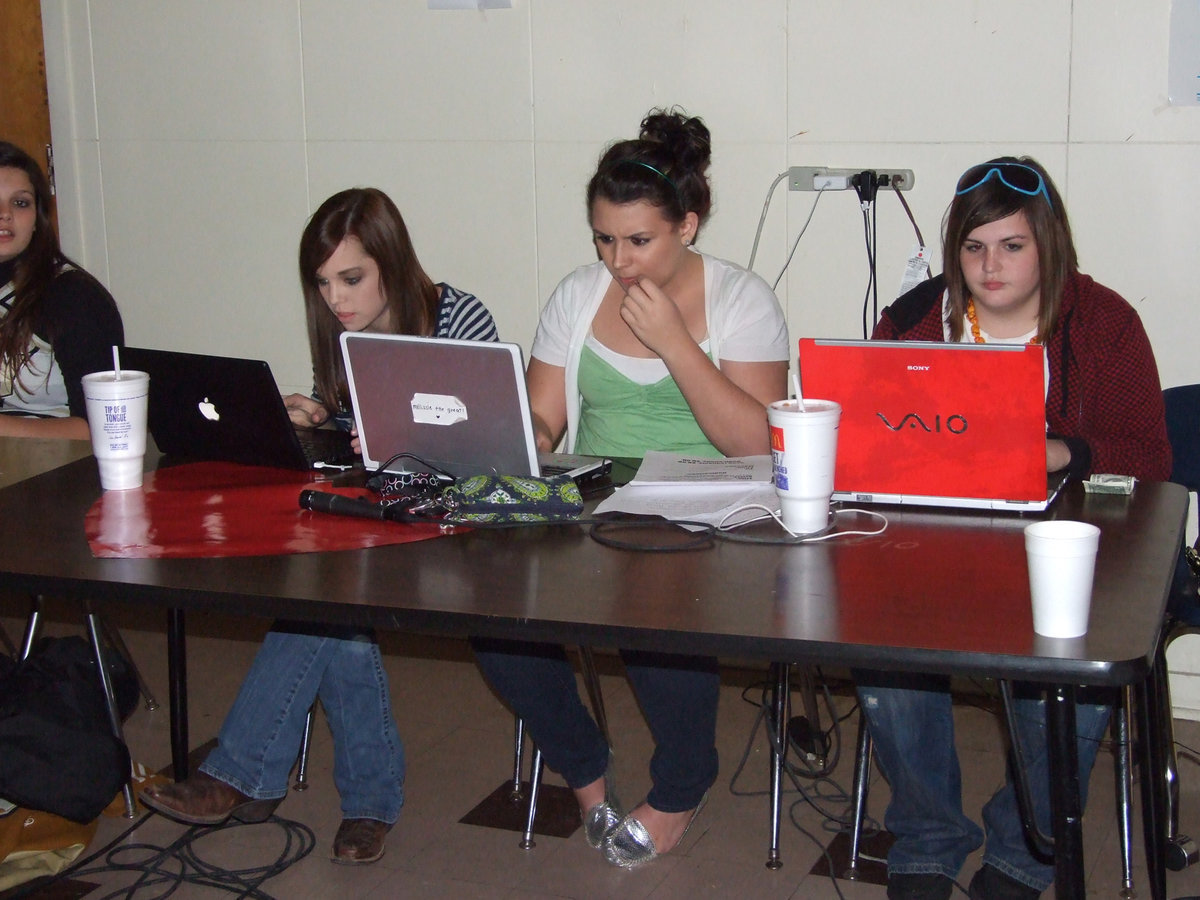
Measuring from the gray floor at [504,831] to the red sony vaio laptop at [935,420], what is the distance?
2.41 feet

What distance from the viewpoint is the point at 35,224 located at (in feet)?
9.12

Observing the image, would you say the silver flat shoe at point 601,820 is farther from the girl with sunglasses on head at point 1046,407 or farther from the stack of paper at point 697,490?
the stack of paper at point 697,490

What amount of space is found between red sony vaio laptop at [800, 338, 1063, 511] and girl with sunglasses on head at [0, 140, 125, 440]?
165cm

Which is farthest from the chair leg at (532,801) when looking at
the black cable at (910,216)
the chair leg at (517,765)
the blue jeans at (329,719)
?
the black cable at (910,216)

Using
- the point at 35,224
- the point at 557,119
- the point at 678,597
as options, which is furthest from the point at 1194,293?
the point at 35,224

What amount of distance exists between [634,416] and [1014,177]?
0.77 m

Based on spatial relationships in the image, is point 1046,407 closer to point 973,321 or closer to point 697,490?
point 973,321

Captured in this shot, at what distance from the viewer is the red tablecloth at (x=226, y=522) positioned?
1.61m

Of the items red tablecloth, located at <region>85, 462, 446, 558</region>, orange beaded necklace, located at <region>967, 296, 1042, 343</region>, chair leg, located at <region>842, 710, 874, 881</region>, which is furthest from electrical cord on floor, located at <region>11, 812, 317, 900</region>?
orange beaded necklace, located at <region>967, 296, 1042, 343</region>

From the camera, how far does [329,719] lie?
2.24m

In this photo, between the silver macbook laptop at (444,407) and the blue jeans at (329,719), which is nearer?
the silver macbook laptop at (444,407)

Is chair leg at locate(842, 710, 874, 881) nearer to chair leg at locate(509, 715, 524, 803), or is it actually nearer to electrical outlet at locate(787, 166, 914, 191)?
chair leg at locate(509, 715, 524, 803)

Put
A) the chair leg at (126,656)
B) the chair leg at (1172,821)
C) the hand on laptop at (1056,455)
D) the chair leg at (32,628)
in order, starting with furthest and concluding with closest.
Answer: the chair leg at (126,656) → the chair leg at (32,628) → the chair leg at (1172,821) → the hand on laptop at (1056,455)

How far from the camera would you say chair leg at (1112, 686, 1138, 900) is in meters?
1.94
